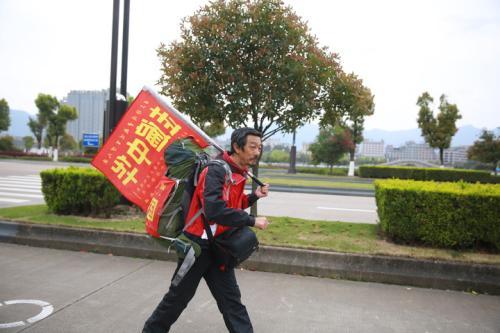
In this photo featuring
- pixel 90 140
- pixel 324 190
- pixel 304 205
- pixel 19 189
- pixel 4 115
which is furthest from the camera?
pixel 4 115

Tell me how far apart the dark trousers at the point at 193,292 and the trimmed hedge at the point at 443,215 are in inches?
135

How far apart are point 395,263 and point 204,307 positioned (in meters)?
2.48

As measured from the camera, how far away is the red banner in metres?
2.84

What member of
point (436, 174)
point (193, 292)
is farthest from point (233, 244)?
point (436, 174)

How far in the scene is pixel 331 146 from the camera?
34.0 metres

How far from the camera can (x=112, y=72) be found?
7777mm

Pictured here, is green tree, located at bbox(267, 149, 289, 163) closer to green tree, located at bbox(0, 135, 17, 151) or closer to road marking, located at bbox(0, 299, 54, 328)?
green tree, located at bbox(0, 135, 17, 151)

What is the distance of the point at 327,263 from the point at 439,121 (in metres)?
29.3

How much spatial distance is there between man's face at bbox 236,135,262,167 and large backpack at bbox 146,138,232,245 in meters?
0.16

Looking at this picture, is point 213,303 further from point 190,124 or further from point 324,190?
point 324,190

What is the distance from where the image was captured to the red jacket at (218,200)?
93.7 inches

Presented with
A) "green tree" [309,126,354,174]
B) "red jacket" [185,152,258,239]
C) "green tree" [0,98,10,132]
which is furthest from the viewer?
"green tree" [0,98,10,132]

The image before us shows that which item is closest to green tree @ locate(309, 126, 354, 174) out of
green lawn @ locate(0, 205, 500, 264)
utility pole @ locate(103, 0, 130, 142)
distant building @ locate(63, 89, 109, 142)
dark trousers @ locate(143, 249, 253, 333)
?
utility pole @ locate(103, 0, 130, 142)

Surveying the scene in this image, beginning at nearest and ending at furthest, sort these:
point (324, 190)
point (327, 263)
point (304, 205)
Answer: point (327, 263) → point (304, 205) → point (324, 190)
